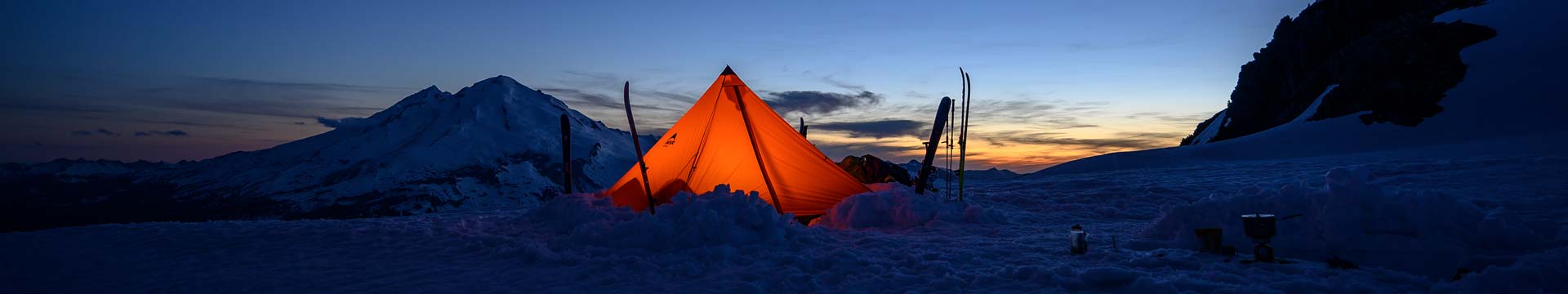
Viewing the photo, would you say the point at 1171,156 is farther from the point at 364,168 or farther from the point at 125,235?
the point at 364,168

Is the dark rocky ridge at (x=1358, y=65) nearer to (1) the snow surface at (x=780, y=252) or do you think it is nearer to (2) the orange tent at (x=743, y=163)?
(1) the snow surface at (x=780, y=252)

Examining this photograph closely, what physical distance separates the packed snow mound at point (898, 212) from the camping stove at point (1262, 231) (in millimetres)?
4687

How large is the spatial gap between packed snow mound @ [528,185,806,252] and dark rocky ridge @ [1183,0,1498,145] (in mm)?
39391

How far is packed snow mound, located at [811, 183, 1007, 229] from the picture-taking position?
1087 cm

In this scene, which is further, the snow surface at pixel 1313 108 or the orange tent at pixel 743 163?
the snow surface at pixel 1313 108

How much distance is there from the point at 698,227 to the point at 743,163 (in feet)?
16.4

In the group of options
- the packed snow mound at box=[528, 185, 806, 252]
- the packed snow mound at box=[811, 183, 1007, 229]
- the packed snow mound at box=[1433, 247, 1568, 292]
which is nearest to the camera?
the packed snow mound at box=[1433, 247, 1568, 292]

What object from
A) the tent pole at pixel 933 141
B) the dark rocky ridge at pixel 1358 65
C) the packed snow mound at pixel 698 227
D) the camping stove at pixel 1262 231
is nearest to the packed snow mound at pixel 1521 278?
the camping stove at pixel 1262 231

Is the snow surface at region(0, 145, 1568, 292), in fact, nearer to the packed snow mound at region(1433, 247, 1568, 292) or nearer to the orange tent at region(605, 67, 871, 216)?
the packed snow mound at region(1433, 247, 1568, 292)

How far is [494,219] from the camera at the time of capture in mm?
11766

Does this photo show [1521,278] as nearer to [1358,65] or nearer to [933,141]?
[933,141]

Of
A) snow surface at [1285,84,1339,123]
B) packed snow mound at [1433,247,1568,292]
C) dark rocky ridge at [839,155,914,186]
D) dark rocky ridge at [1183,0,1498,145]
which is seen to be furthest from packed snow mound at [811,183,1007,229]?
snow surface at [1285,84,1339,123]

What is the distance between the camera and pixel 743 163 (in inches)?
511

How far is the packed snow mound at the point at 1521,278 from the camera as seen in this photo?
4.78m
